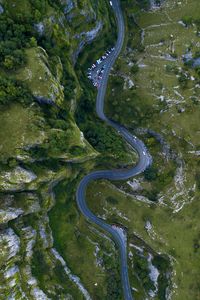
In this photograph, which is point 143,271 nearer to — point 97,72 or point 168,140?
point 168,140

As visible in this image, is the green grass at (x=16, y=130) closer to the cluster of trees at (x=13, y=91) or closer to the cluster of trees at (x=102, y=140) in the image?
the cluster of trees at (x=13, y=91)

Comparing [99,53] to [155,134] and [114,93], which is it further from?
[155,134]

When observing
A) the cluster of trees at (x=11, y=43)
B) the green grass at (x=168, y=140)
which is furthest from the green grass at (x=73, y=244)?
the cluster of trees at (x=11, y=43)

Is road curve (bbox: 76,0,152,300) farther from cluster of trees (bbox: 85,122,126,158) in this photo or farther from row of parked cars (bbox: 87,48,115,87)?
cluster of trees (bbox: 85,122,126,158)

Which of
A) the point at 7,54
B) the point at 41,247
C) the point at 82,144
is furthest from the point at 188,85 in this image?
the point at 41,247

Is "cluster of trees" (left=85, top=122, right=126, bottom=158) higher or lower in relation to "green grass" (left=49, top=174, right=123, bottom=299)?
higher

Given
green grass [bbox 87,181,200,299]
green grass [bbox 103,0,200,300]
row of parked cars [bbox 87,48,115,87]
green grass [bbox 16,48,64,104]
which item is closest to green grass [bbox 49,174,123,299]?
green grass [bbox 87,181,200,299]

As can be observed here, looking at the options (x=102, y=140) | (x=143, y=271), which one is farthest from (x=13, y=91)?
(x=143, y=271)

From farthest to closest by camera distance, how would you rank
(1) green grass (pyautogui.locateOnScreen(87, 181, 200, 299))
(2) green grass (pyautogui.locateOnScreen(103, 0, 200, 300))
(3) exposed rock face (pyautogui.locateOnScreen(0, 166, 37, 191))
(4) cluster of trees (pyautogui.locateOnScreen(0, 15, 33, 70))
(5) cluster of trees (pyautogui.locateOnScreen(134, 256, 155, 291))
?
(2) green grass (pyautogui.locateOnScreen(103, 0, 200, 300))
(5) cluster of trees (pyautogui.locateOnScreen(134, 256, 155, 291))
(1) green grass (pyautogui.locateOnScreen(87, 181, 200, 299))
(3) exposed rock face (pyautogui.locateOnScreen(0, 166, 37, 191))
(4) cluster of trees (pyautogui.locateOnScreen(0, 15, 33, 70))
